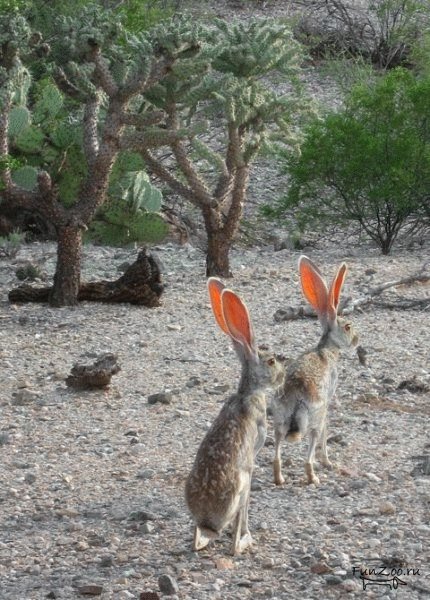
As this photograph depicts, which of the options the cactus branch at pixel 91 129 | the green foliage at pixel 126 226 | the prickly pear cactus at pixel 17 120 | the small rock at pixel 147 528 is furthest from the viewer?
the green foliage at pixel 126 226

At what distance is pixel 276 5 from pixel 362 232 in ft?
30.7

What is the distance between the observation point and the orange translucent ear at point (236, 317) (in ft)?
20.1

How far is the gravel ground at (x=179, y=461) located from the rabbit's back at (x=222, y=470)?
24 centimetres

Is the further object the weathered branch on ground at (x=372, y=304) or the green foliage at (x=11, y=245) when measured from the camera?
the green foliage at (x=11, y=245)

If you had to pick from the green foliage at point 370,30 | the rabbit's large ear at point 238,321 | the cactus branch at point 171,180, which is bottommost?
the rabbit's large ear at point 238,321

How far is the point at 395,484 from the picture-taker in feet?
21.2

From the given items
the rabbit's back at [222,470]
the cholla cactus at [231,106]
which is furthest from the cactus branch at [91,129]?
the rabbit's back at [222,470]

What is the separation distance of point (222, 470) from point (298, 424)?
1.11m

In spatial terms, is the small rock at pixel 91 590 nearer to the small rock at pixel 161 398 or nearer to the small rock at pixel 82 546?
the small rock at pixel 82 546

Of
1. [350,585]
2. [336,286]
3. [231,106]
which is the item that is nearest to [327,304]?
[336,286]

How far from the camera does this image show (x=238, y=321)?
6145 mm

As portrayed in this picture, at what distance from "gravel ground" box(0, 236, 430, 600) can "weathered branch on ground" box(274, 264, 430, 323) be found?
0.09m

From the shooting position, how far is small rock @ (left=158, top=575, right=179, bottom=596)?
5141 mm

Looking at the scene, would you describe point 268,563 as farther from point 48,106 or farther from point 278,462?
point 48,106
